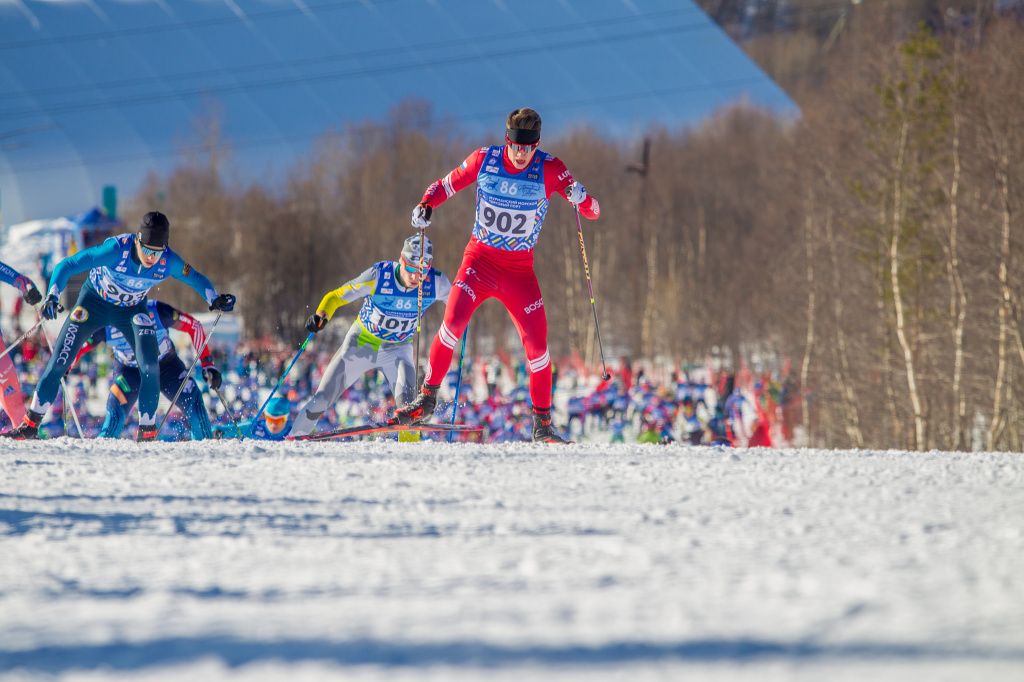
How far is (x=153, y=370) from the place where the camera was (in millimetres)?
5590

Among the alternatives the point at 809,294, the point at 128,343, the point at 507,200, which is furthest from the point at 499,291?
the point at 809,294

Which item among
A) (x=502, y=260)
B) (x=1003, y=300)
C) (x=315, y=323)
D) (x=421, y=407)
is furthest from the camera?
(x=1003, y=300)

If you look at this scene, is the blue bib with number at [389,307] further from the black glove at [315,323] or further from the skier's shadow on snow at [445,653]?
the skier's shadow on snow at [445,653]

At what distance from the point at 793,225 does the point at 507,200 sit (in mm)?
20514

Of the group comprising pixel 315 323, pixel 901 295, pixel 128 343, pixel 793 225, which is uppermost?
pixel 793 225

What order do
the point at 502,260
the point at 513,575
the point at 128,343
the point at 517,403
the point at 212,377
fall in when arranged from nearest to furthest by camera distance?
the point at 513,575
the point at 502,260
the point at 128,343
the point at 212,377
the point at 517,403

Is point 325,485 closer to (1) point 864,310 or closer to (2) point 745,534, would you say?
(2) point 745,534

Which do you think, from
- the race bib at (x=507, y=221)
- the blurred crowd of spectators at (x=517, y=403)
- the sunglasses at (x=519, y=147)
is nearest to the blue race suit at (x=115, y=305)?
the race bib at (x=507, y=221)

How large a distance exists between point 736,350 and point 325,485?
964 inches

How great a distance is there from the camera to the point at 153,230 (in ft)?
17.7

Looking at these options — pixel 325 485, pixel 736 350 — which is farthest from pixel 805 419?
pixel 325 485

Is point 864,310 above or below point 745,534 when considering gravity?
above

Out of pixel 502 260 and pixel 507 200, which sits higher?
pixel 507 200

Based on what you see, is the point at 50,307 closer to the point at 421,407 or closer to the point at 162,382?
the point at 162,382
